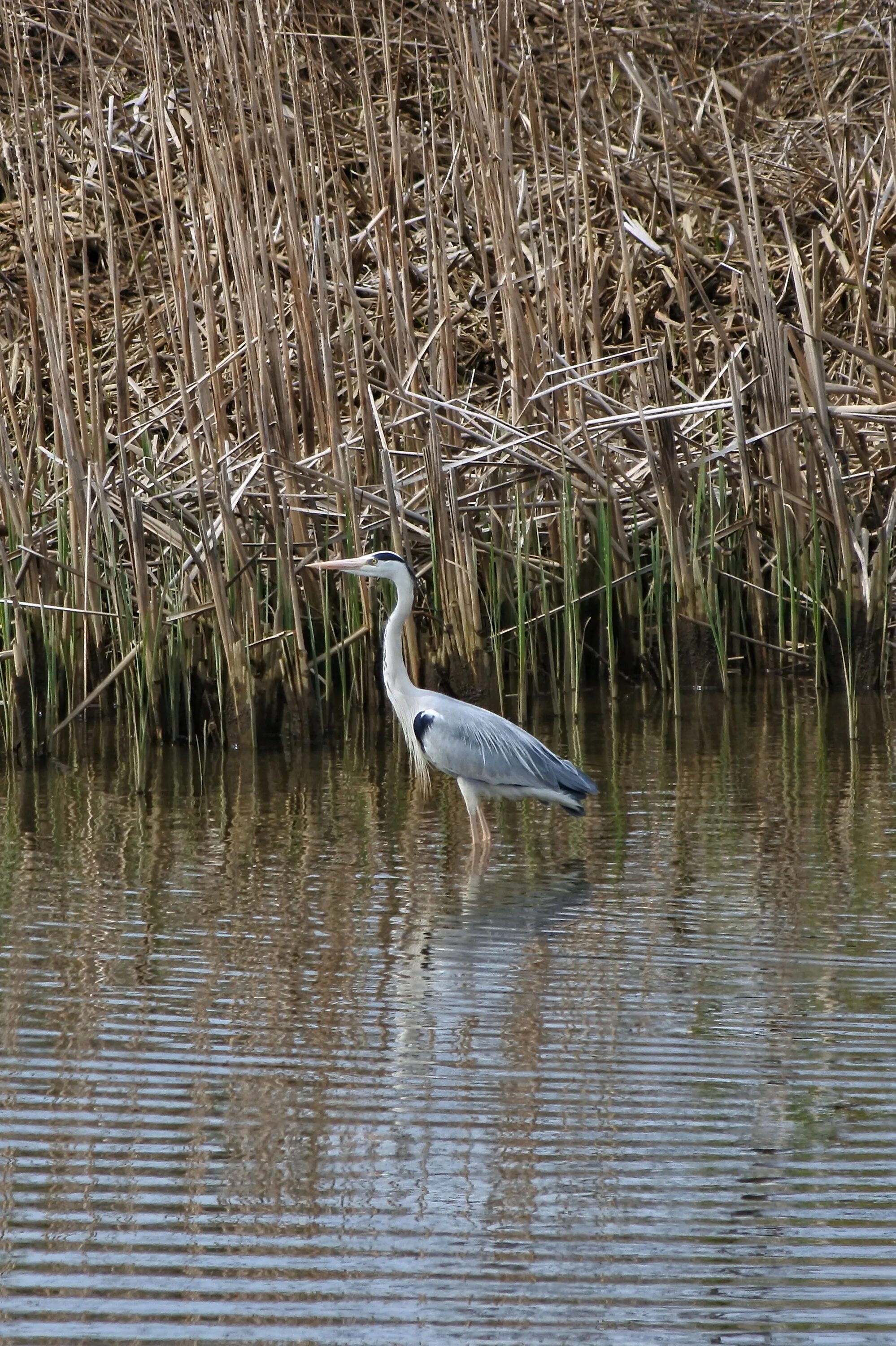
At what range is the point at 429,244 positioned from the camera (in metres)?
8.92

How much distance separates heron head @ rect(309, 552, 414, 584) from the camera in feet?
23.9

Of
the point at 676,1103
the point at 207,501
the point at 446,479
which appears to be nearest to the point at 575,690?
the point at 446,479

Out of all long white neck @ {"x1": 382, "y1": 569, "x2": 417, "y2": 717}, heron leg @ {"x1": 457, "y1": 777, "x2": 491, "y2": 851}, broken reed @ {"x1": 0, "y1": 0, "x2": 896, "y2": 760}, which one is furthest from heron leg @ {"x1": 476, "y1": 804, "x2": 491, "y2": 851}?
broken reed @ {"x1": 0, "y1": 0, "x2": 896, "y2": 760}

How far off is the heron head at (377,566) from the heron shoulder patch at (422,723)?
650mm

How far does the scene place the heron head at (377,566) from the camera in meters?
7.29

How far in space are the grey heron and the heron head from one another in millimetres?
111

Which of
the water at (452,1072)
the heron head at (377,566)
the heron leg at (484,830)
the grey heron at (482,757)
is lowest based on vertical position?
the water at (452,1072)

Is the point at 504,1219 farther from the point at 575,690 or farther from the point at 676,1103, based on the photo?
the point at 575,690

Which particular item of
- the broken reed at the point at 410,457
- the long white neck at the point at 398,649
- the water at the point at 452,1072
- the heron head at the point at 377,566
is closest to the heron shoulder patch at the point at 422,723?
the long white neck at the point at 398,649

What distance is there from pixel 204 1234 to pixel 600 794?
14.1 ft

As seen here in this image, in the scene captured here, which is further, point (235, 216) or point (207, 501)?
point (207, 501)

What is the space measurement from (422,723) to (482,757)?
1.16ft

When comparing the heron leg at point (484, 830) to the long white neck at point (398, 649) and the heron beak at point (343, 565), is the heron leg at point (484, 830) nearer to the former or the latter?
the long white neck at point (398, 649)

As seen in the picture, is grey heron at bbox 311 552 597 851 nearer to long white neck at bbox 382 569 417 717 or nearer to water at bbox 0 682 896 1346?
long white neck at bbox 382 569 417 717
